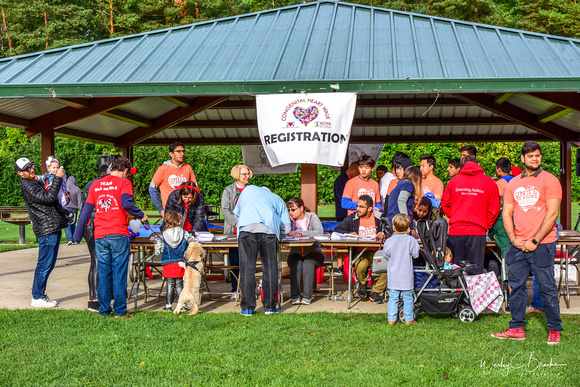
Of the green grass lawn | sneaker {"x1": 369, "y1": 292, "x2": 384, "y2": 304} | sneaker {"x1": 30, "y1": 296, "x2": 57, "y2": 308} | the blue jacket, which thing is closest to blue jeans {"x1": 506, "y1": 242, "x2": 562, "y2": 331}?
the green grass lawn

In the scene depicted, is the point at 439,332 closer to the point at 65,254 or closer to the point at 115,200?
the point at 115,200

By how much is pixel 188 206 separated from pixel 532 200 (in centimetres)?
423

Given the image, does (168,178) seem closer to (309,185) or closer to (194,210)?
(194,210)

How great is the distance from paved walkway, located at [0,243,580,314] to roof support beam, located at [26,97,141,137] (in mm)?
2403

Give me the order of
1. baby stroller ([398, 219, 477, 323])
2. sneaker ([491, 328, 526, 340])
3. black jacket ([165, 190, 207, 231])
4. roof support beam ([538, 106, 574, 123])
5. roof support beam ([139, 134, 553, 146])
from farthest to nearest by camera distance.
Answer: roof support beam ([139, 134, 553, 146]), roof support beam ([538, 106, 574, 123]), black jacket ([165, 190, 207, 231]), baby stroller ([398, 219, 477, 323]), sneaker ([491, 328, 526, 340])

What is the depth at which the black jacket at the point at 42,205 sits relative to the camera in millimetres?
6891

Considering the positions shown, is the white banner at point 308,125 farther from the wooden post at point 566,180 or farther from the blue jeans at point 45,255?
the wooden post at point 566,180

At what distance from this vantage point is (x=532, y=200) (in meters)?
5.38

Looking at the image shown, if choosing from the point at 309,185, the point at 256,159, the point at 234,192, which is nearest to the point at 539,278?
the point at 309,185

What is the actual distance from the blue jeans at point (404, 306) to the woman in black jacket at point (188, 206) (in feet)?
9.14

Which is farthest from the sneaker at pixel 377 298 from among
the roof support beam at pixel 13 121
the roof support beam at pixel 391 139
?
Result: the roof support beam at pixel 391 139

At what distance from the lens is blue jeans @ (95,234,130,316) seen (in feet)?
21.2

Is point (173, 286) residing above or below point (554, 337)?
above

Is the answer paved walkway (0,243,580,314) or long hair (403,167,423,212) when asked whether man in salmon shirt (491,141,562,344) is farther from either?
paved walkway (0,243,580,314)
